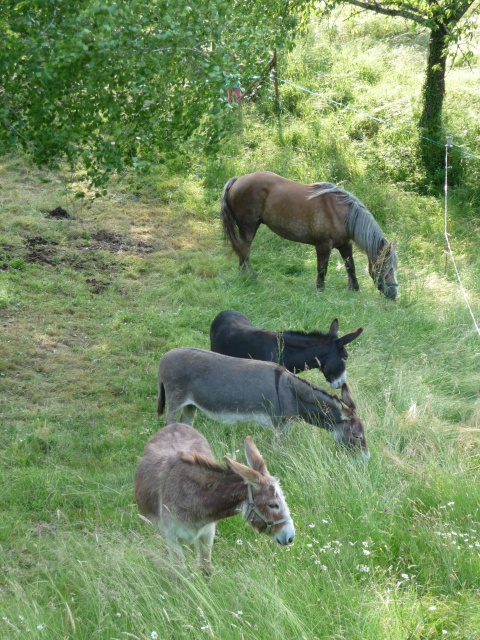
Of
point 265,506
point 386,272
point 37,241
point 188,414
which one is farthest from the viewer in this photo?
point 37,241

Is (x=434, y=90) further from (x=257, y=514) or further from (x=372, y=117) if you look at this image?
(x=257, y=514)

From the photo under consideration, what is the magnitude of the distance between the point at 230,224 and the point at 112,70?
5471 mm

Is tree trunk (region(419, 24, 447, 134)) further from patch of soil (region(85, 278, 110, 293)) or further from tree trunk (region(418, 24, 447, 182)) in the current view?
patch of soil (region(85, 278, 110, 293))

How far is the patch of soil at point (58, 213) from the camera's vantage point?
12.9 m

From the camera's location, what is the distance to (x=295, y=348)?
7.25m

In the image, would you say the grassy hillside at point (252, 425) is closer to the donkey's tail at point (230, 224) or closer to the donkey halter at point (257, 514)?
the donkey halter at point (257, 514)

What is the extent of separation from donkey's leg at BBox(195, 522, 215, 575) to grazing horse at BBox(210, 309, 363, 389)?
267cm

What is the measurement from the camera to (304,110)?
15.9m

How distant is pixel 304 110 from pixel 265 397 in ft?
36.2

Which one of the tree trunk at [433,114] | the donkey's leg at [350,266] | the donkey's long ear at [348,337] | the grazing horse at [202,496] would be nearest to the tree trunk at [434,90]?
the tree trunk at [433,114]

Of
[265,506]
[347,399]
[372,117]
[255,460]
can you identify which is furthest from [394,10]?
[265,506]

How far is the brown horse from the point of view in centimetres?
1049

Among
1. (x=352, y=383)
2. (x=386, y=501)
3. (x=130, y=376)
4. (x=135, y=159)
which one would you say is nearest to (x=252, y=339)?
(x=352, y=383)

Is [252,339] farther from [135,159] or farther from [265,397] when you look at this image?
[135,159]
